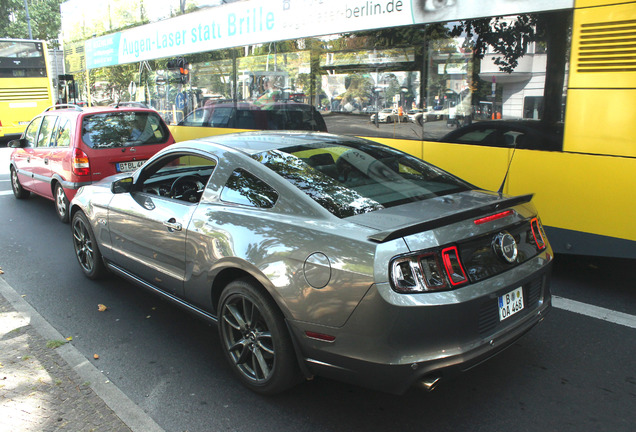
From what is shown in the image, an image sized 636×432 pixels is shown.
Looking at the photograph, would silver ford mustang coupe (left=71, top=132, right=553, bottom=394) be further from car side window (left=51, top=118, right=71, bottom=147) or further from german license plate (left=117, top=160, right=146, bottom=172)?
car side window (left=51, top=118, right=71, bottom=147)

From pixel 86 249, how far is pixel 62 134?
11.5 feet

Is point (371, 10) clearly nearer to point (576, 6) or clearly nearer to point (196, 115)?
point (576, 6)

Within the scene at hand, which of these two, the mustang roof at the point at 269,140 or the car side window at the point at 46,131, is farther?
the car side window at the point at 46,131

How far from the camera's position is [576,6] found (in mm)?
4906

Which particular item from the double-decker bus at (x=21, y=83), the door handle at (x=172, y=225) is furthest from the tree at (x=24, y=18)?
the door handle at (x=172, y=225)

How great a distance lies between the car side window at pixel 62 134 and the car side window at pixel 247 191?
17.7 feet

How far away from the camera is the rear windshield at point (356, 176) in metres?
3.28

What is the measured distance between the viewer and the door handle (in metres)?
3.88

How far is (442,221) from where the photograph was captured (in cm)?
288

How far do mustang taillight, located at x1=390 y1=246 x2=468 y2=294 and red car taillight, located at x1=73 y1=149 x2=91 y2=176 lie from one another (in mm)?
6434

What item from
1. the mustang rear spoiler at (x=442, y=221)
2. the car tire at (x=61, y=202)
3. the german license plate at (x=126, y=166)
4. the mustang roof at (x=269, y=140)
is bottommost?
the car tire at (x=61, y=202)

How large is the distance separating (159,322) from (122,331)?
0.31m

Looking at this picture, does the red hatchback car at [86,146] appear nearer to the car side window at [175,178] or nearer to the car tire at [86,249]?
the car tire at [86,249]

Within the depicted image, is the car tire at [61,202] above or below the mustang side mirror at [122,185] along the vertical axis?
below
